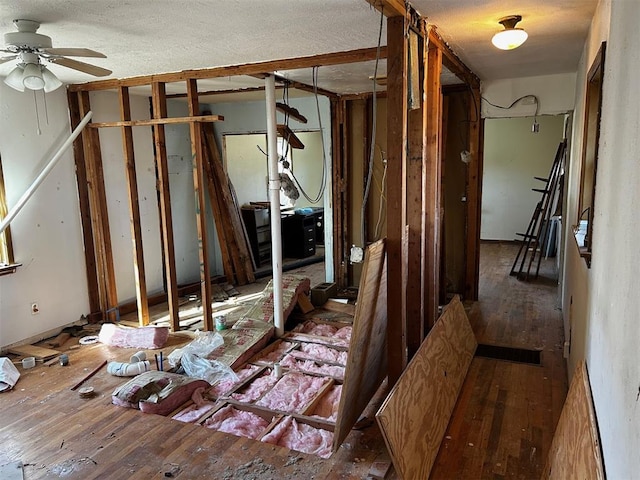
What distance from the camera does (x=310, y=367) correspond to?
11.8 feet

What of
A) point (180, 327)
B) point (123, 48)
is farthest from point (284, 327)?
point (123, 48)

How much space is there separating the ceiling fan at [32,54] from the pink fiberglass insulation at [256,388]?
231cm

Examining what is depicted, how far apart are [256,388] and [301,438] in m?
0.72

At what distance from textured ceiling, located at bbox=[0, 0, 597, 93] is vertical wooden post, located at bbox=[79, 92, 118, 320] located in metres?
0.74

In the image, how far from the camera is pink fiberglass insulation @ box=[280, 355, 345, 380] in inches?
138

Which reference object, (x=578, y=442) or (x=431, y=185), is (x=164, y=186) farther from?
(x=578, y=442)

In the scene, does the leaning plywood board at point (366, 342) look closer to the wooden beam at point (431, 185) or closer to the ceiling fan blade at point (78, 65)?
the wooden beam at point (431, 185)

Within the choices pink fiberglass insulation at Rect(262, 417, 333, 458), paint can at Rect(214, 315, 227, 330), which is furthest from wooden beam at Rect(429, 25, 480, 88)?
paint can at Rect(214, 315, 227, 330)

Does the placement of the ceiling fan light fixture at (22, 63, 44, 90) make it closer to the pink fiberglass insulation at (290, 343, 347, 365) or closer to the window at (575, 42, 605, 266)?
the pink fiberglass insulation at (290, 343, 347, 365)

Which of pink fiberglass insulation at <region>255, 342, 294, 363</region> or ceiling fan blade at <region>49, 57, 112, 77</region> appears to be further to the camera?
pink fiberglass insulation at <region>255, 342, 294, 363</region>

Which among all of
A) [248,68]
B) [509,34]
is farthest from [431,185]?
[248,68]

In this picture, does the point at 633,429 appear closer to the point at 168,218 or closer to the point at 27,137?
the point at 168,218

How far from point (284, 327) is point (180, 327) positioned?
1.04 m

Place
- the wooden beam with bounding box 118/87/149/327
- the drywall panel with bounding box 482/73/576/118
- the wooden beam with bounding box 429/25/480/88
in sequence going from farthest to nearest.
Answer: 1. the drywall panel with bounding box 482/73/576/118
2. the wooden beam with bounding box 118/87/149/327
3. the wooden beam with bounding box 429/25/480/88
